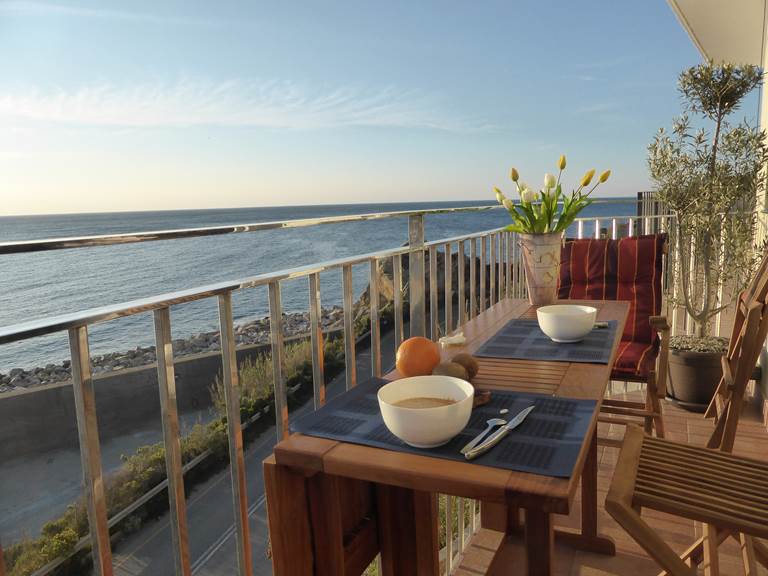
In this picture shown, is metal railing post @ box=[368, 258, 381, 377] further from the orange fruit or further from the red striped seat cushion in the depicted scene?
the red striped seat cushion

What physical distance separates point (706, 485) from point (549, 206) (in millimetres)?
1142

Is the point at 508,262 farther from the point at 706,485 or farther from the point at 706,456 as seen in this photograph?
the point at 706,485

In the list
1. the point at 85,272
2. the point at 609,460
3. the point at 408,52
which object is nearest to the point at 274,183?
the point at 408,52

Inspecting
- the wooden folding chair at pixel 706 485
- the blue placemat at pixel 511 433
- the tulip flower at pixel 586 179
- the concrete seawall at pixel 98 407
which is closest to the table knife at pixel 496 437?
the blue placemat at pixel 511 433

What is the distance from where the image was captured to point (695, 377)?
3.35m

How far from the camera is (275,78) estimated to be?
104ft

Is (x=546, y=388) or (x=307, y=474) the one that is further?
(x=546, y=388)

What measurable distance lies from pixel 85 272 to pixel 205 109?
884 inches

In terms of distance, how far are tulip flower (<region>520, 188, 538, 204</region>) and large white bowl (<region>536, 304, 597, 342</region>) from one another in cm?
63

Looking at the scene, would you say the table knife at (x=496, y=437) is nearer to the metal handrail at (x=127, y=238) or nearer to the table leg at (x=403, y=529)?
the table leg at (x=403, y=529)

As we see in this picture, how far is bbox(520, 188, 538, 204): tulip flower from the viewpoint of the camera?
6.64 ft

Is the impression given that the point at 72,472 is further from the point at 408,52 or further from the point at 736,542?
the point at 408,52

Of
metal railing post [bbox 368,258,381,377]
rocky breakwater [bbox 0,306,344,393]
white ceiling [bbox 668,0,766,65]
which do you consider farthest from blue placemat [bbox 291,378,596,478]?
rocky breakwater [bbox 0,306,344,393]

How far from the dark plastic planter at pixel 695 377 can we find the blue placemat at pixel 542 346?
2082 mm
